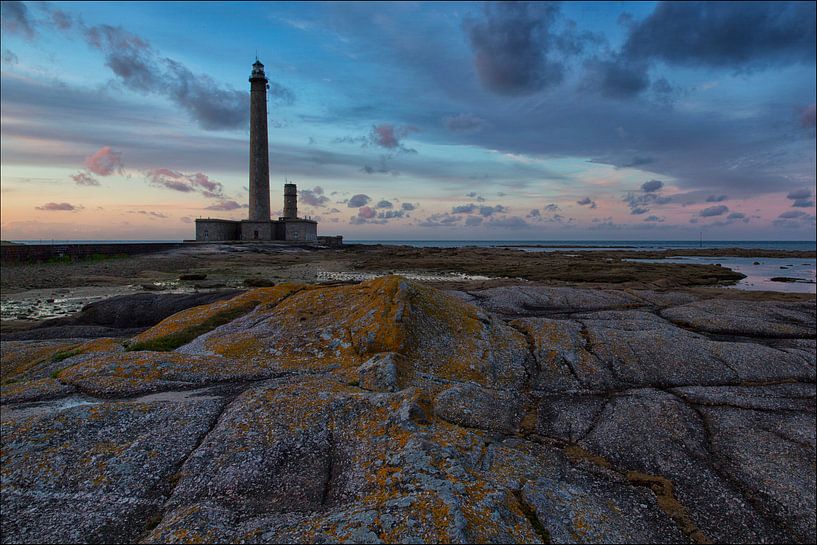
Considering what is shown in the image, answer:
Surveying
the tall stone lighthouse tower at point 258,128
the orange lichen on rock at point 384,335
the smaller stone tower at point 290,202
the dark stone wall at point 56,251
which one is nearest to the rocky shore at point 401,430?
the orange lichen on rock at point 384,335

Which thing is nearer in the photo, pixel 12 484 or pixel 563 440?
pixel 12 484

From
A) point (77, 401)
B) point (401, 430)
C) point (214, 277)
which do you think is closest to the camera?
point (401, 430)

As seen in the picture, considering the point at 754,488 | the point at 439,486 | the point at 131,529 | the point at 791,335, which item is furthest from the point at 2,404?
the point at 791,335

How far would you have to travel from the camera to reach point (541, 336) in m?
12.3

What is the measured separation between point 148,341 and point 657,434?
1283cm

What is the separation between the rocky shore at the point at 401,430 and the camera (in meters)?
4.93

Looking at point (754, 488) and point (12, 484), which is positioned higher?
point (12, 484)

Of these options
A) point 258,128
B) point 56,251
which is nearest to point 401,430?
point 56,251

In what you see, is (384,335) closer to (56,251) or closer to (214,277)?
(214,277)

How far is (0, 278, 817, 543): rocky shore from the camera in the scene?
Result: 493 cm

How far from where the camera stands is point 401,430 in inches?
247

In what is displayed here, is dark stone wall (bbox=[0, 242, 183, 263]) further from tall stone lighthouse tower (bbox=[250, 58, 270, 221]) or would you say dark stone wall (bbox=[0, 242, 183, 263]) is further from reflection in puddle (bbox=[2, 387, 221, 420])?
reflection in puddle (bbox=[2, 387, 221, 420])

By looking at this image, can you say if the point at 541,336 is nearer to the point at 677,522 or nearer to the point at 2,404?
the point at 677,522

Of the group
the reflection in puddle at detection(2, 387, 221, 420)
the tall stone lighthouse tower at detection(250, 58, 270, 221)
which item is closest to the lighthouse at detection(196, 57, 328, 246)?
the tall stone lighthouse tower at detection(250, 58, 270, 221)
